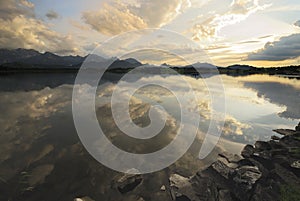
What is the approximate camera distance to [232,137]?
18.5 m

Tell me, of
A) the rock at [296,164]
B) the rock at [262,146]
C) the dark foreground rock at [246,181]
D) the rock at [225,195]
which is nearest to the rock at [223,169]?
the dark foreground rock at [246,181]

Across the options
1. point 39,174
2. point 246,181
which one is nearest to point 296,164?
point 246,181

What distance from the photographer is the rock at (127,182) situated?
36.0 feet

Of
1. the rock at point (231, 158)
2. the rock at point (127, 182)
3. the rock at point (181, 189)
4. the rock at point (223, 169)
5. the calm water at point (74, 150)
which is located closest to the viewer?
the rock at point (181, 189)

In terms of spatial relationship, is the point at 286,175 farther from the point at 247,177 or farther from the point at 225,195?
the point at 225,195

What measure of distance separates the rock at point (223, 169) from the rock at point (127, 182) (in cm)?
464

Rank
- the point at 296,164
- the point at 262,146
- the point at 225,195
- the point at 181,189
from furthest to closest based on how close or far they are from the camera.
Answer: the point at 262,146 < the point at 181,189 < the point at 296,164 < the point at 225,195

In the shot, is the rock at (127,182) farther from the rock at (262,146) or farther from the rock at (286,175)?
the rock at (262,146)

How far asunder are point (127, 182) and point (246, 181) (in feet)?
21.3

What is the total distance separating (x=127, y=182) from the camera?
11297 mm

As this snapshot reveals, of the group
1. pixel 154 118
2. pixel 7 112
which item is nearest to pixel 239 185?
pixel 154 118

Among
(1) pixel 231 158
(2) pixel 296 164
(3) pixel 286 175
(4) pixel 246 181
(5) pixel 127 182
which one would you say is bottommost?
(5) pixel 127 182

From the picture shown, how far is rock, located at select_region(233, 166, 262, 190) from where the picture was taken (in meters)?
9.23

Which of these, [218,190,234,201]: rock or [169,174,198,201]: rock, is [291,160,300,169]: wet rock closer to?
[218,190,234,201]: rock
